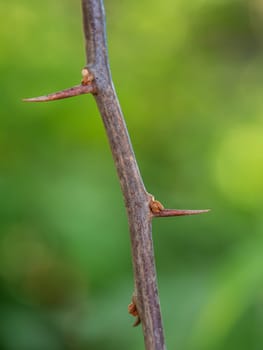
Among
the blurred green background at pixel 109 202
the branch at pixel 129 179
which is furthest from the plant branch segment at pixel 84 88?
the blurred green background at pixel 109 202

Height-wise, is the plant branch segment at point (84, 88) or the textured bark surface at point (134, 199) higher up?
the plant branch segment at point (84, 88)

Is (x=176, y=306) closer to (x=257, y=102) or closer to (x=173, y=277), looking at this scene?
(x=173, y=277)

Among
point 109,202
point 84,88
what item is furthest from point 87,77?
point 109,202

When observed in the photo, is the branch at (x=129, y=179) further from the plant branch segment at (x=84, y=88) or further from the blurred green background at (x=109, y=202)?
the blurred green background at (x=109, y=202)

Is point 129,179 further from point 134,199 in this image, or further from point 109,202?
point 109,202

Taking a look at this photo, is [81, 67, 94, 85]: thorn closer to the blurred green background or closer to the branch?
the branch

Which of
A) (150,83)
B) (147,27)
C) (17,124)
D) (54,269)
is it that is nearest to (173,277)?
(54,269)
